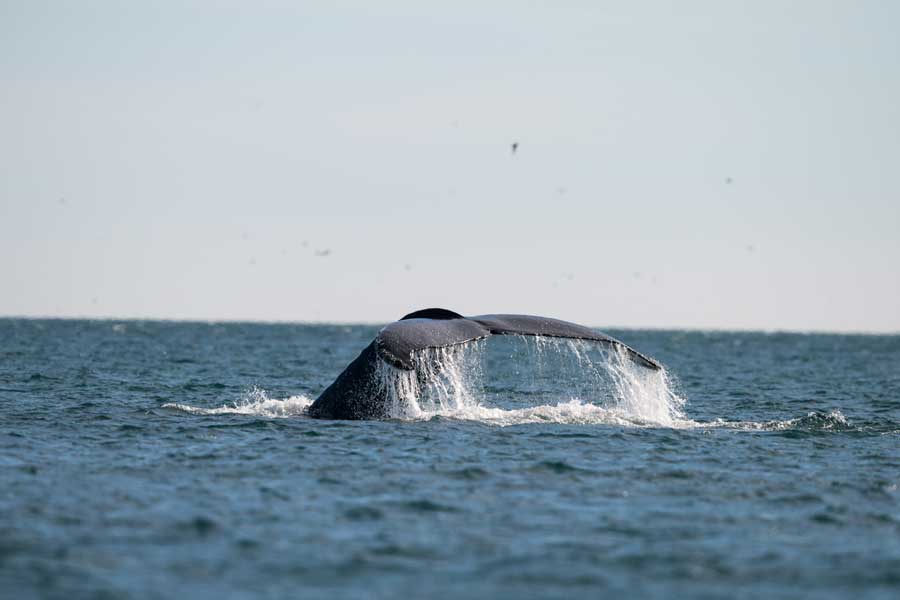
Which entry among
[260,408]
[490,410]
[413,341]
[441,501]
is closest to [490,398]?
[490,410]

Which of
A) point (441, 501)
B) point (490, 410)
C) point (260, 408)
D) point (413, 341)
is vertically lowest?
point (441, 501)

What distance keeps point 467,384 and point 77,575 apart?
2200 cm

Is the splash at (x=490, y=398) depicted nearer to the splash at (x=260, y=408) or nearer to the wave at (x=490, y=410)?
the wave at (x=490, y=410)

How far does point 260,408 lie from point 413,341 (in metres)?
5.48

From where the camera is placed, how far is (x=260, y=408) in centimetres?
2053

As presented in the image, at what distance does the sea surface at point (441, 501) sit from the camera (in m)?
9.39

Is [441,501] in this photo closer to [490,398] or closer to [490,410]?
[490,410]

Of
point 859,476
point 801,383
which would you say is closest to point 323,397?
point 859,476

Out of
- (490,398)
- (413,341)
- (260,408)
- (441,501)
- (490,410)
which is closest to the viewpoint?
(441,501)

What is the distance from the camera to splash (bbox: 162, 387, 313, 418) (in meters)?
19.6

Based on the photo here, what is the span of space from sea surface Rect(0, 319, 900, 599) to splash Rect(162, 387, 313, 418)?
9cm

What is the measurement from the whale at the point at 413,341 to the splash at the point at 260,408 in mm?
1329

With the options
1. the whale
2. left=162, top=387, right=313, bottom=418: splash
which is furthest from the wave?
the whale

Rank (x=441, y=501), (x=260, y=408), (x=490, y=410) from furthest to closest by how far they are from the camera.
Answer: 1. (x=260, y=408)
2. (x=490, y=410)
3. (x=441, y=501)
